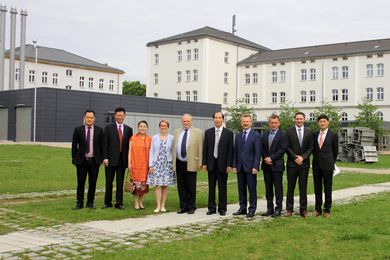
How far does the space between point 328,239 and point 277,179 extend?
2.83 m

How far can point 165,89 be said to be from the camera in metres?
81.6

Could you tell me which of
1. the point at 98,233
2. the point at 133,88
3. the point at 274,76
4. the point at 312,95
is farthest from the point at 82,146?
the point at 133,88

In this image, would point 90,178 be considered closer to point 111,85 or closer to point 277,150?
point 277,150

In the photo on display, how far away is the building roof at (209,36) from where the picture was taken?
76.8m

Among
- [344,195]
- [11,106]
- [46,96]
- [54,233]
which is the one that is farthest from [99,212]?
[11,106]

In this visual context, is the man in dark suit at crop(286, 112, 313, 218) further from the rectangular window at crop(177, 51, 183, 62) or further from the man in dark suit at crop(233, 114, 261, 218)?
the rectangular window at crop(177, 51, 183, 62)

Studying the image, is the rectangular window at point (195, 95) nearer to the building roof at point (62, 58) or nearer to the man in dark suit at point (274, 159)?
the building roof at point (62, 58)

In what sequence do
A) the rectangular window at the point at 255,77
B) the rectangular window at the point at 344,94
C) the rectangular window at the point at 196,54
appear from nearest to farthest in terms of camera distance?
the rectangular window at the point at 344,94 < the rectangular window at the point at 196,54 < the rectangular window at the point at 255,77

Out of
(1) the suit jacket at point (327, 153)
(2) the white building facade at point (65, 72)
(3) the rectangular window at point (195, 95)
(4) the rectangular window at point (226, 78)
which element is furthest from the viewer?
(4) the rectangular window at point (226, 78)

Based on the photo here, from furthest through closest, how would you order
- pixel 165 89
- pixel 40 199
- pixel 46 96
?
pixel 165 89, pixel 46 96, pixel 40 199

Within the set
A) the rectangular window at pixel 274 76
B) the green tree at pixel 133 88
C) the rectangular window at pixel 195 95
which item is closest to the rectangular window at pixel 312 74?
the rectangular window at pixel 274 76

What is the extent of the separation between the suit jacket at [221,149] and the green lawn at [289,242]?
158 centimetres

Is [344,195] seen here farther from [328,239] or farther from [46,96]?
[46,96]

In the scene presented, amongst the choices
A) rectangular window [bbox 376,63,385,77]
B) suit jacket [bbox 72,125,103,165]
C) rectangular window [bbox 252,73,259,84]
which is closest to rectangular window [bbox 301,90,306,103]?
rectangular window [bbox 252,73,259,84]
